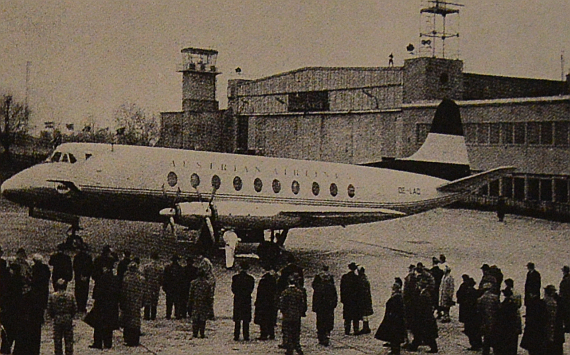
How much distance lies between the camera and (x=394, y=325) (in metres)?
11.9

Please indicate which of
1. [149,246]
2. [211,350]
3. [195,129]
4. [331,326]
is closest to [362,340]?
[331,326]

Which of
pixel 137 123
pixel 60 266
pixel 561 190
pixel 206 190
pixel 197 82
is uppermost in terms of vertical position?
pixel 197 82

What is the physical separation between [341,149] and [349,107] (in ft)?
13.6

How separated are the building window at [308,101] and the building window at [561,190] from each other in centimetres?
A: 2594

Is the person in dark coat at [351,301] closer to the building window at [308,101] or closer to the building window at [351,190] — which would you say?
the building window at [351,190]

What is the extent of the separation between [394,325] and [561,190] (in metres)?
29.7

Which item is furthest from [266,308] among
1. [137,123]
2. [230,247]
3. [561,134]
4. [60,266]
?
[137,123]

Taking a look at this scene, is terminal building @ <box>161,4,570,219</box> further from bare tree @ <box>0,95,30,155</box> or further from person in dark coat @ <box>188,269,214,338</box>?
bare tree @ <box>0,95,30,155</box>

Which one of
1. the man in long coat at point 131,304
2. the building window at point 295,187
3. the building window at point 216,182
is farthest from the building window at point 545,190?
the man in long coat at point 131,304

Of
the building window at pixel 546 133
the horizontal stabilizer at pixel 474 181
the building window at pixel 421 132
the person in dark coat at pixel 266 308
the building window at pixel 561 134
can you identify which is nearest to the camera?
the person in dark coat at pixel 266 308

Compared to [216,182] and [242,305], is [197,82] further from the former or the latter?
[242,305]

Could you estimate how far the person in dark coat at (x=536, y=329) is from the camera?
11656 millimetres

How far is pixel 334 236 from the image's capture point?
29984 millimetres

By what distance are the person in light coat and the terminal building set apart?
24.1 metres
